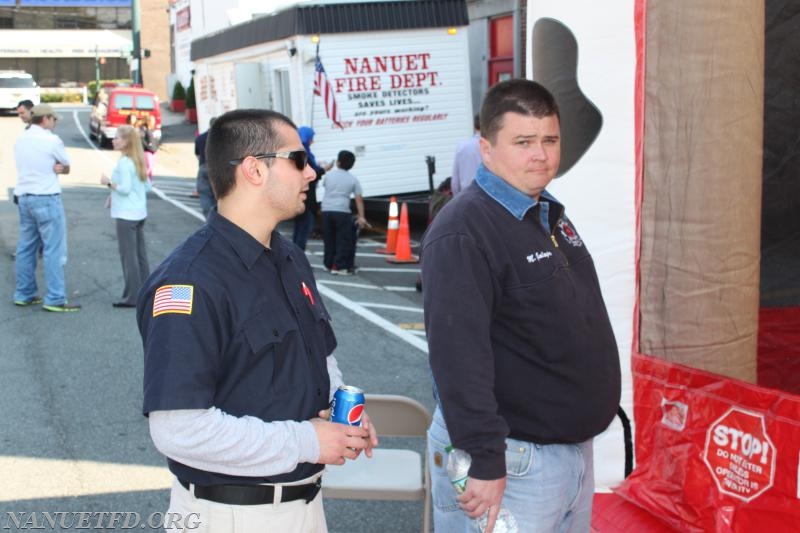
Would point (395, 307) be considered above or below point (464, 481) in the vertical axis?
below

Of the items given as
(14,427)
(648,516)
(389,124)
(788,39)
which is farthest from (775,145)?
(389,124)

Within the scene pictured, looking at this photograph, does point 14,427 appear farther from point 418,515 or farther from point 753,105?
point 753,105

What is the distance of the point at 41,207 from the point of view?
913 centimetres

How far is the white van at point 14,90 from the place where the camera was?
130 ft

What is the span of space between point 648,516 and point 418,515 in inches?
54.8

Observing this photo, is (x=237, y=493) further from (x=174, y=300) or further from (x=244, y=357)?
(x=174, y=300)

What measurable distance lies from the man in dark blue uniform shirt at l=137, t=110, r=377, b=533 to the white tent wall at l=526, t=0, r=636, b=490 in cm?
193

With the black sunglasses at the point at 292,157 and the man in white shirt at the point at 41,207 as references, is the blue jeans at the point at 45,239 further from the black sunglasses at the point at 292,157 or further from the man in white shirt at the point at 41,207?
the black sunglasses at the point at 292,157

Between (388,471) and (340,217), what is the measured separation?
24.2 ft

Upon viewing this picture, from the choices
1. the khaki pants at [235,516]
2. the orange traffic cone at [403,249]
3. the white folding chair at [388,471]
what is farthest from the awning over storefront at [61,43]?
the khaki pants at [235,516]

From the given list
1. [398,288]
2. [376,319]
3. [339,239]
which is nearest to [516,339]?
[376,319]

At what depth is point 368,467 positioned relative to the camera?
425 centimetres

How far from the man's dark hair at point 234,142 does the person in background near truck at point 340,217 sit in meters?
8.81

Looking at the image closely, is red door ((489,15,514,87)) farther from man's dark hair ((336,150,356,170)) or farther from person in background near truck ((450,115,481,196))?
person in background near truck ((450,115,481,196))
